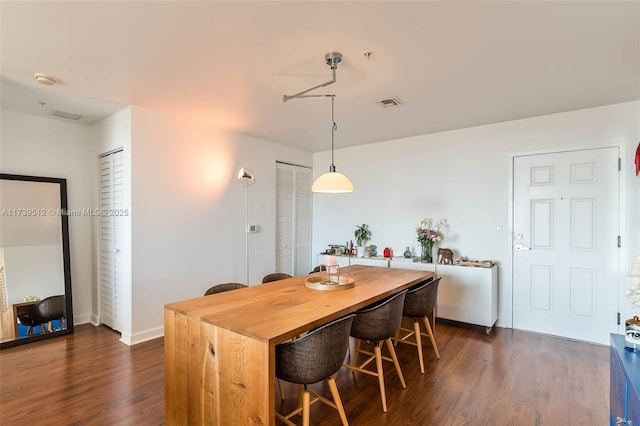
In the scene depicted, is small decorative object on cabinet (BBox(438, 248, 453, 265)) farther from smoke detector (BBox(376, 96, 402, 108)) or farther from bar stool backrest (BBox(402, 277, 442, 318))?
smoke detector (BBox(376, 96, 402, 108))

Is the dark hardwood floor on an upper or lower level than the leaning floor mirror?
lower

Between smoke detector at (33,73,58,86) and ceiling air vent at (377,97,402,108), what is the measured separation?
302 cm

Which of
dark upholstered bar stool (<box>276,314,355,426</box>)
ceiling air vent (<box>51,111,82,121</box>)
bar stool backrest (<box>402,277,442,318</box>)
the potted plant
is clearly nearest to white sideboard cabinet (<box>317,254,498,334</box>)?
the potted plant

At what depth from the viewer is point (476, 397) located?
8.06 feet

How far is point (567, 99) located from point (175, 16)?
3.70 m

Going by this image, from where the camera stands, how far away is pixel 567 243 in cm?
374

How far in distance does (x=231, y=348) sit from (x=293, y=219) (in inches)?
156

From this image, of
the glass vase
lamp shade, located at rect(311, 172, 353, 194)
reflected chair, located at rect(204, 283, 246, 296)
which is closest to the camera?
reflected chair, located at rect(204, 283, 246, 296)

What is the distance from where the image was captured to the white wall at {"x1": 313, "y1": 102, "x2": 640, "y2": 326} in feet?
11.5

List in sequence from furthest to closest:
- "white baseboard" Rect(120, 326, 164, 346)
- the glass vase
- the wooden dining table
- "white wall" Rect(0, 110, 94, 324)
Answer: the glass vase
"white wall" Rect(0, 110, 94, 324)
"white baseboard" Rect(120, 326, 164, 346)
the wooden dining table

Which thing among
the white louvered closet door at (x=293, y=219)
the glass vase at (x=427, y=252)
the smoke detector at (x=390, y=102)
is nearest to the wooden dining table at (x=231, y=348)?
the smoke detector at (x=390, y=102)

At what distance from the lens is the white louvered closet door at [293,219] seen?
5387mm

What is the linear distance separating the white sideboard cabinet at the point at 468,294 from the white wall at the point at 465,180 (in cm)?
38

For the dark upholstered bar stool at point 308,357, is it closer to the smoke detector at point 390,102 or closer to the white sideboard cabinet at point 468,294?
the smoke detector at point 390,102
